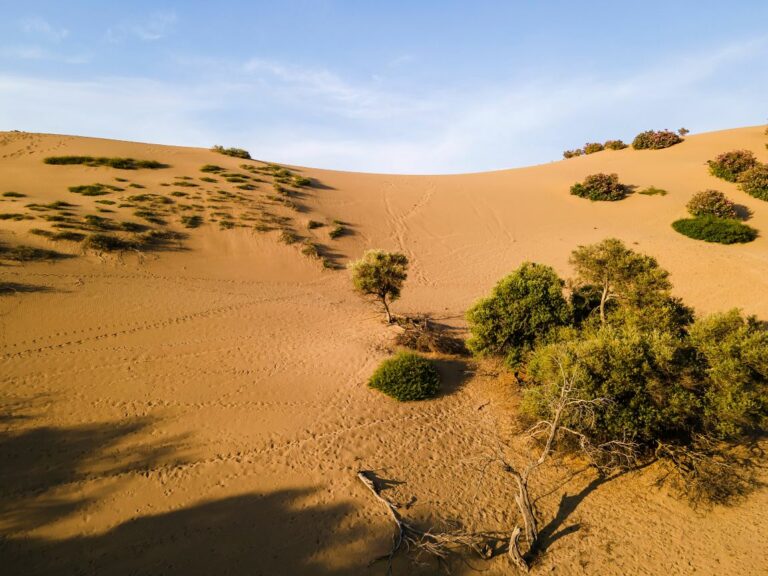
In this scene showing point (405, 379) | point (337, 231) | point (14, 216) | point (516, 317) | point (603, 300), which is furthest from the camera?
point (337, 231)

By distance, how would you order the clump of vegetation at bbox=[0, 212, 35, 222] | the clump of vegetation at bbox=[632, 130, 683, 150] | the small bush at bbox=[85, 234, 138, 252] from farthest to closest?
1. the clump of vegetation at bbox=[632, 130, 683, 150]
2. the clump of vegetation at bbox=[0, 212, 35, 222]
3. the small bush at bbox=[85, 234, 138, 252]

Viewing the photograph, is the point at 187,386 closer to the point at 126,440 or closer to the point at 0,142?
the point at 126,440

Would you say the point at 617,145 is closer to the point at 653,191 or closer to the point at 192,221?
the point at 653,191

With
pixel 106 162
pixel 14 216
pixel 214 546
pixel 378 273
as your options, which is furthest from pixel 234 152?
pixel 214 546


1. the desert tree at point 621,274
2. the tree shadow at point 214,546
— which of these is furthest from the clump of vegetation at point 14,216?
the desert tree at point 621,274

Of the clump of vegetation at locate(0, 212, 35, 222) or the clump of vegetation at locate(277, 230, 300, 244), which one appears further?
the clump of vegetation at locate(277, 230, 300, 244)

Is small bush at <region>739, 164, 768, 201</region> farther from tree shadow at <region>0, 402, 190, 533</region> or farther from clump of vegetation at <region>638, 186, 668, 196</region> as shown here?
tree shadow at <region>0, 402, 190, 533</region>

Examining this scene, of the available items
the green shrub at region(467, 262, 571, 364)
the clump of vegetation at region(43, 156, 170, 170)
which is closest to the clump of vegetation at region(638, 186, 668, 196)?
the green shrub at region(467, 262, 571, 364)
